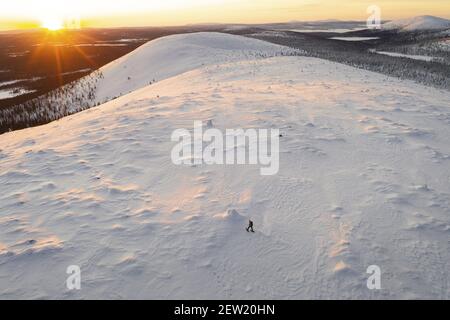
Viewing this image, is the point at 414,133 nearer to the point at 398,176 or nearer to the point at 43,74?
the point at 398,176

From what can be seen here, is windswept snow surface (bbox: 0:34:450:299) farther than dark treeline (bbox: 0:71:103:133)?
No

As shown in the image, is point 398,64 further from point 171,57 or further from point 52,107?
point 52,107

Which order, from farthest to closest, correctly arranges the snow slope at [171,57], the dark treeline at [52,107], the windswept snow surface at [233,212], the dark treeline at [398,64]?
1. the snow slope at [171,57]
2. the dark treeline at [398,64]
3. the dark treeline at [52,107]
4. the windswept snow surface at [233,212]

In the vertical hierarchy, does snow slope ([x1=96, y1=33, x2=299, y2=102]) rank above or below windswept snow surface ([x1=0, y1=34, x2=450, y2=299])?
above

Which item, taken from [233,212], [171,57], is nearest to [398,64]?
[171,57]

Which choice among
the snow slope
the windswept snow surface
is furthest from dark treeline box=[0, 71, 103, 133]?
the windswept snow surface

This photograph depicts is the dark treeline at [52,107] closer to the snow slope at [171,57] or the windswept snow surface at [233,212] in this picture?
the snow slope at [171,57]

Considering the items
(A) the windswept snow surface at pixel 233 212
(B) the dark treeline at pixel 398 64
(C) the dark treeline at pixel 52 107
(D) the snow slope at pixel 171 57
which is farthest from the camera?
(D) the snow slope at pixel 171 57

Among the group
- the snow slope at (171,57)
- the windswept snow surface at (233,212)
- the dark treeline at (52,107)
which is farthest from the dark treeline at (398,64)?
the dark treeline at (52,107)

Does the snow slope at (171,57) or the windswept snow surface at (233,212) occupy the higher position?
the snow slope at (171,57)

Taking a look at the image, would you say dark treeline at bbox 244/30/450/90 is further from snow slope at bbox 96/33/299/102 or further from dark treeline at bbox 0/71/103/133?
dark treeline at bbox 0/71/103/133
